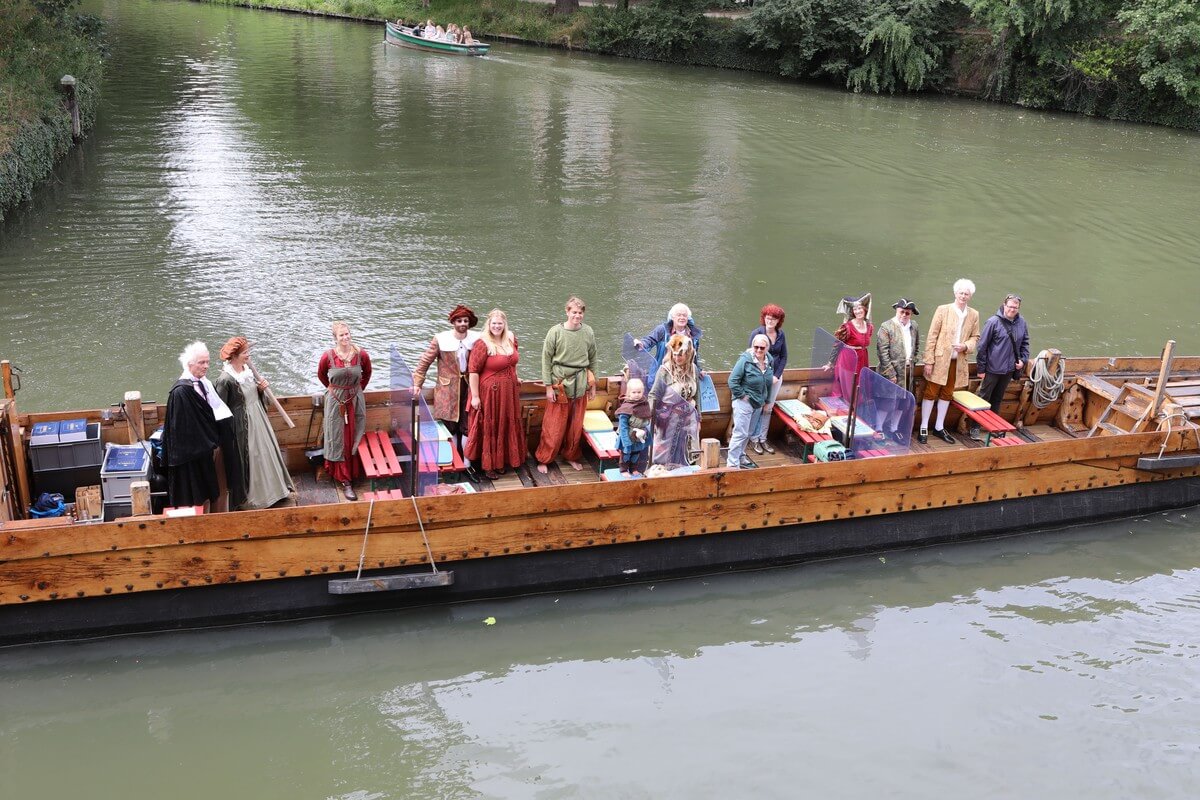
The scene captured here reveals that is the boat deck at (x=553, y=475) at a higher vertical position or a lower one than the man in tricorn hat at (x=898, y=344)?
lower

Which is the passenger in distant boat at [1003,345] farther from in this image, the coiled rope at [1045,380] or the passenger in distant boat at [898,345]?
the passenger in distant boat at [898,345]

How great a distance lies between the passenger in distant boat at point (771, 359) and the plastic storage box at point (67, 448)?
5531 millimetres

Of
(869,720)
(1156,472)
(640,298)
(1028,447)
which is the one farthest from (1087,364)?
(640,298)

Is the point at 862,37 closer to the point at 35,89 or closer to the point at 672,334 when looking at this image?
the point at 35,89

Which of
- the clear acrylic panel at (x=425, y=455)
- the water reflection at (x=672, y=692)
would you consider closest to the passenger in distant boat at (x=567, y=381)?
the clear acrylic panel at (x=425, y=455)

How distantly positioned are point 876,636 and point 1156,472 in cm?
366

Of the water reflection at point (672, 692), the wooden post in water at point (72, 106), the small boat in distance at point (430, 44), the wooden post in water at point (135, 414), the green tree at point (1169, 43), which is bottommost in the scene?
the water reflection at point (672, 692)

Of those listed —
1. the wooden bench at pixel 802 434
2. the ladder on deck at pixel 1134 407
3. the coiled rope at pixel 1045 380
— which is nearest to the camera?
the wooden bench at pixel 802 434

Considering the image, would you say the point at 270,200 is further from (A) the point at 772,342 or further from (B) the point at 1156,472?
(B) the point at 1156,472

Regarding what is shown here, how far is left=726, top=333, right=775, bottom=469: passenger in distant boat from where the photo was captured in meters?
9.77

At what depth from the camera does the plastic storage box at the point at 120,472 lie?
26.1ft

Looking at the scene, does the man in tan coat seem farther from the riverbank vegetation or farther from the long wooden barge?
the riverbank vegetation

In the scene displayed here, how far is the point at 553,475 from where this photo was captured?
32.1 feet

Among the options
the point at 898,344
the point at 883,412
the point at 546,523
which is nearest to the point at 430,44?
the point at 898,344
